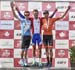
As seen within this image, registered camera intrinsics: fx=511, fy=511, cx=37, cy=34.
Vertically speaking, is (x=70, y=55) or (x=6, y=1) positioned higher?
(x=6, y=1)

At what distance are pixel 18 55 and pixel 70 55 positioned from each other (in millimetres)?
1219

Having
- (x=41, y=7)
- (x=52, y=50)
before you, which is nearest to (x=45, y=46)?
(x=52, y=50)

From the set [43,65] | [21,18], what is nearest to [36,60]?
[43,65]

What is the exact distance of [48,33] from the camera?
37.9 feet

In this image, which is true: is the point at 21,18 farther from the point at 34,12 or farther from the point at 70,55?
the point at 70,55

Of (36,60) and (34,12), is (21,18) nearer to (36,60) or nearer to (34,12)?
(34,12)

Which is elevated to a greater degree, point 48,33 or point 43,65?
point 48,33

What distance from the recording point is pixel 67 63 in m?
12.0

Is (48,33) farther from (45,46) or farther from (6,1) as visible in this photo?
(6,1)

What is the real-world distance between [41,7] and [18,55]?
49.2 inches

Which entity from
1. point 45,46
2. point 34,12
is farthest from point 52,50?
point 34,12

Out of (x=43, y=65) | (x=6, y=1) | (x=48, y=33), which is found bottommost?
(x=43, y=65)

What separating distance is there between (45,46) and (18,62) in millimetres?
862

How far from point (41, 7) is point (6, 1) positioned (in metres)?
0.83
